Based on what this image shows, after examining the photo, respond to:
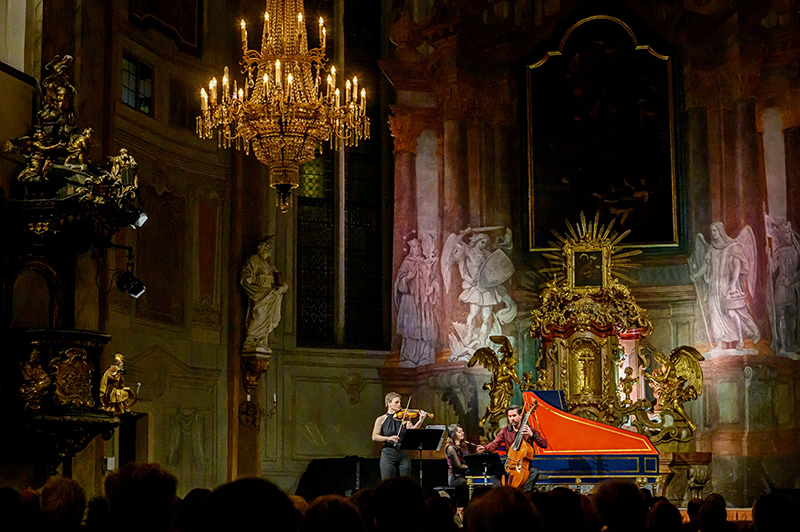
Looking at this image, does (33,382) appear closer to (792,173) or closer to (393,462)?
(393,462)

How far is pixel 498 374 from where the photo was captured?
57.8ft

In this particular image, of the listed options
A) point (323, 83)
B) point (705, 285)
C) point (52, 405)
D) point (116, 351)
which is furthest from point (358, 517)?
point (323, 83)

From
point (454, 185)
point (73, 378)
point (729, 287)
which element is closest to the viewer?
point (73, 378)

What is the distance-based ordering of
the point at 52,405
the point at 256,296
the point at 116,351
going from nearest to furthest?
the point at 52,405, the point at 116,351, the point at 256,296

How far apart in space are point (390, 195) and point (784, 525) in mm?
16273

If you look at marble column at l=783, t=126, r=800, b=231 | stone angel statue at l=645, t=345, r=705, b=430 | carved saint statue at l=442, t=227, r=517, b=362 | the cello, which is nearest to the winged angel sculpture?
marble column at l=783, t=126, r=800, b=231

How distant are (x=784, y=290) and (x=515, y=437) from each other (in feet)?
17.2

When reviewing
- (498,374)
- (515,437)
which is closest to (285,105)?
(515,437)

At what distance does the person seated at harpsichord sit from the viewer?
49.9ft

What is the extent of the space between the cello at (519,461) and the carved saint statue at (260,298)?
173 inches

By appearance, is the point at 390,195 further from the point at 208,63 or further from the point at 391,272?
the point at 208,63

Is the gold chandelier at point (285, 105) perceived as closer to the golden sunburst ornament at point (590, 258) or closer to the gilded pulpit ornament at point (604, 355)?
the gilded pulpit ornament at point (604, 355)

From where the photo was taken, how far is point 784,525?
404cm

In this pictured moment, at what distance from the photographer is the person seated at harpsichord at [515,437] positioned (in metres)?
15.2
